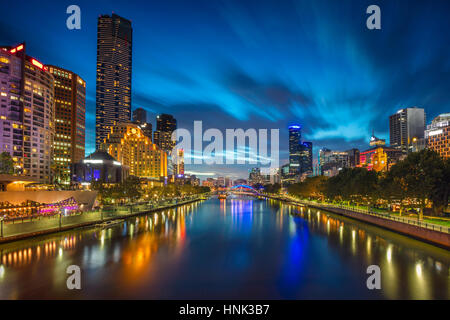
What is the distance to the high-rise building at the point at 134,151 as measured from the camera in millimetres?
176000

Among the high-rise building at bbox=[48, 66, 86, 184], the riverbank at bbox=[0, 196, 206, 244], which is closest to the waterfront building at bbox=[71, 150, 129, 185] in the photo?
the high-rise building at bbox=[48, 66, 86, 184]

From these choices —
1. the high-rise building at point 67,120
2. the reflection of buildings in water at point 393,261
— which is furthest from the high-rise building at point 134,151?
the reflection of buildings in water at point 393,261

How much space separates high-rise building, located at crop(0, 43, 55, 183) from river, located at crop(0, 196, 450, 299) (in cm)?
7379

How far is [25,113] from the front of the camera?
317 feet

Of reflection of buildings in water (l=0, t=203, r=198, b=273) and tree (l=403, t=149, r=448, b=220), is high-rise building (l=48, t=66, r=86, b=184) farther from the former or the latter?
tree (l=403, t=149, r=448, b=220)

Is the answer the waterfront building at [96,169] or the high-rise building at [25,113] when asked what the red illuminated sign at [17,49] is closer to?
the high-rise building at [25,113]

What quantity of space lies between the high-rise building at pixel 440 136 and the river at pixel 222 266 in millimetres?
145715

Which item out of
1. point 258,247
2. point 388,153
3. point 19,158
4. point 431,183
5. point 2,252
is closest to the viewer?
point 2,252

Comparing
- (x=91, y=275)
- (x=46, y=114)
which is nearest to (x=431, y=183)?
(x=91, y=275)

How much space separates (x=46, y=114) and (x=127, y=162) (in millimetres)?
74344

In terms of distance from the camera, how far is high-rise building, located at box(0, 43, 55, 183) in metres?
91.5

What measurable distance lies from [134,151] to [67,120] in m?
41.3

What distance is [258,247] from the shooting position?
112ft
